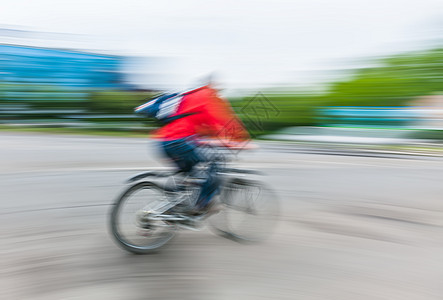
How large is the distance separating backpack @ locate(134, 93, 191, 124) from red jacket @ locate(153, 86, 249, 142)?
36 millimetres

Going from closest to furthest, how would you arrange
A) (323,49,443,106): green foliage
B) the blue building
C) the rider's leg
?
1. the rider's leg
2. (323,49,443,106): green foliage
3. the blue building

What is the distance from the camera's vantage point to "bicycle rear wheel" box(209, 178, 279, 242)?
16.9 feet

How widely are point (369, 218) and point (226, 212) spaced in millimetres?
2070

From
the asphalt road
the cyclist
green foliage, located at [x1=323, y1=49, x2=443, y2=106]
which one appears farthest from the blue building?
the cyclist

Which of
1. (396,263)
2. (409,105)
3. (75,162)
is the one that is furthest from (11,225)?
(409,105)

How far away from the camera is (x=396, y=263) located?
4.65 meters

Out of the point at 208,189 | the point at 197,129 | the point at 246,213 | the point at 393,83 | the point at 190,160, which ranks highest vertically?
the point at 197,129

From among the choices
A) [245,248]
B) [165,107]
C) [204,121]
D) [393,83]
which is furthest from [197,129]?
[393,83]

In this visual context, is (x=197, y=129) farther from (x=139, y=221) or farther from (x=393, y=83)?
(x=393, y=83)

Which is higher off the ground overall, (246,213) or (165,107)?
(165,107)

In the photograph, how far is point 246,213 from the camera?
5281mm

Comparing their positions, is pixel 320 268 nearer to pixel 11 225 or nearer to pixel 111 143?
pixel 11 225

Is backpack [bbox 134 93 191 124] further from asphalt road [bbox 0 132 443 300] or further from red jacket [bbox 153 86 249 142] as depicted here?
asphalt road [bbox 0 132 443 300]

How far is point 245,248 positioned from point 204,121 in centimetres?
132
